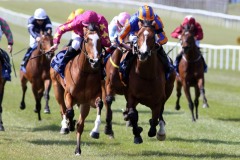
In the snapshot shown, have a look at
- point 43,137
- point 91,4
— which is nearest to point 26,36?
point 91,4

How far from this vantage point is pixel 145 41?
34.6ft

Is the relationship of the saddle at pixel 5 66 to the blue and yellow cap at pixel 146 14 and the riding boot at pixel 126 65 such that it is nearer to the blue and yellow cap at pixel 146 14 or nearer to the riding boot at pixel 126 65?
the riding boot at pixel 126 65

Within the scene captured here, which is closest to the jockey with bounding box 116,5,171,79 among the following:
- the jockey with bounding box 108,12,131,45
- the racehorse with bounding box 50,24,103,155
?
the racehorse with bounding box 50,24,103,155

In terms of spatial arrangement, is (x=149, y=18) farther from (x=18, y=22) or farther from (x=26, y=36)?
(x=18, y=22)

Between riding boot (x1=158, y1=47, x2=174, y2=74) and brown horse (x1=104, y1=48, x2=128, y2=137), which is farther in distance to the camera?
brown horse (x1=104, y1=48, x2=128, y2=137)

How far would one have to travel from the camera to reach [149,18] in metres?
11.4

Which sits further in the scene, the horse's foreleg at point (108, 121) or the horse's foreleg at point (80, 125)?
the horse's foreleg at point (108, 121)

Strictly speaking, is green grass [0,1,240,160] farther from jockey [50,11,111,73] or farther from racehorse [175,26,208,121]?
jockey [50,11,111,73]

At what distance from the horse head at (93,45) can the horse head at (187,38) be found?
6813 mm

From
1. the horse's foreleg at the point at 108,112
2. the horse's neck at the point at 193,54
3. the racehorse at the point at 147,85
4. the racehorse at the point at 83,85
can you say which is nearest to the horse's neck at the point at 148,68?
the racehorse at the point at 147,85

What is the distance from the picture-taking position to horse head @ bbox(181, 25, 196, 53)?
690 inches

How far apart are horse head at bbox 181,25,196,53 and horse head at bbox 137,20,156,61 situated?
265 inches

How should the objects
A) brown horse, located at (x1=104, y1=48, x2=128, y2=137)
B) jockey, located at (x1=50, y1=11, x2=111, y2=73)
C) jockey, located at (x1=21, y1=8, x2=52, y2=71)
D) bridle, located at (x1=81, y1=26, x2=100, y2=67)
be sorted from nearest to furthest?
bridle, located at (x1=81, y1=26, x2=100, y2=67), jockey, located at (x1=50, y1=11, x2=111, y2=73), brown horse, located at (x1=104, y1=48, x2=128, y2=137), jockey, located at (x1=21, y1=8, x2=52, y2=71)

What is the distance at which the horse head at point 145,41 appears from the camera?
10508 millimetres
